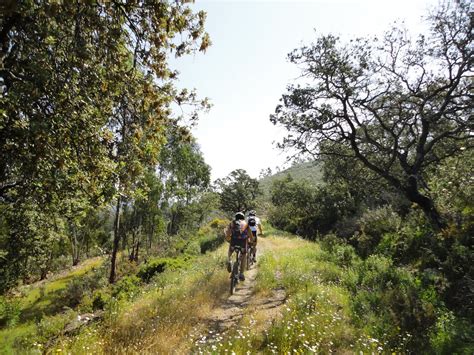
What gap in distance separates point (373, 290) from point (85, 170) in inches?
315

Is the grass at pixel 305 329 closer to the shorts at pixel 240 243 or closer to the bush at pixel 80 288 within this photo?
the shorts at pixel 240 243

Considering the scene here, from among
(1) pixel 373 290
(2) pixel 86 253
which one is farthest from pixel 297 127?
(2) pixel 86 253

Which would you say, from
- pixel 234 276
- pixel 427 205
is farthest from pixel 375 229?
pixel 234 276

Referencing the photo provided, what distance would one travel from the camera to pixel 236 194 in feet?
117

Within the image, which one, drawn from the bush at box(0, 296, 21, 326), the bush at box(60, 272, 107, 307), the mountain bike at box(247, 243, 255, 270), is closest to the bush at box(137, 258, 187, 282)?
the mountain bike at box(247, 243, 255, 270)

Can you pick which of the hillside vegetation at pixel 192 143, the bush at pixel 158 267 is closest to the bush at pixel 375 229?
the hillside vegetation at pixel 192 143

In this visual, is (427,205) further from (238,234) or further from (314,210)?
(314,210)

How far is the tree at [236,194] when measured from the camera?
35469 mm

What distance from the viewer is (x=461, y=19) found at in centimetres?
1067

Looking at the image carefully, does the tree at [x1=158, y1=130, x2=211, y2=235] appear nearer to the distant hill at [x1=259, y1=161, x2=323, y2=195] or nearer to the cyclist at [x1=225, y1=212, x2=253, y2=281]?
the distant hill at [x1=259, y1=161, x2=323, y2=195]

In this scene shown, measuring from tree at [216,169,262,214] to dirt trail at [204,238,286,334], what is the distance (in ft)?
85.3

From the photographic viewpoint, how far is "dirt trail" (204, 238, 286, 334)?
634 cm

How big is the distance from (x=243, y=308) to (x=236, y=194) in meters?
28.3

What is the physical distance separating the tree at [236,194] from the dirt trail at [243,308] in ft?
85.3
